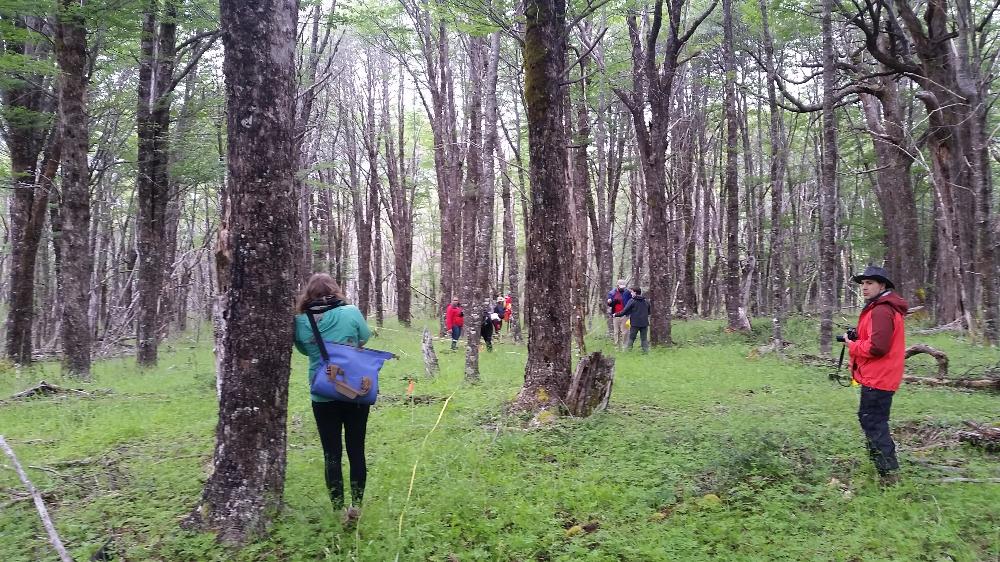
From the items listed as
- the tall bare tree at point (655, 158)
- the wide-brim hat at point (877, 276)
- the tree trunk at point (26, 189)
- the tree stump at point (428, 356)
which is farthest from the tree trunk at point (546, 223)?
the tree trunk at point (26, 189)

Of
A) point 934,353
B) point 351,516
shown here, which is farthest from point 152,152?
point 934,353

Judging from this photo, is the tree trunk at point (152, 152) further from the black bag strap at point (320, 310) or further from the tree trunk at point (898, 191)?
the tree trunk at point (898, 191)

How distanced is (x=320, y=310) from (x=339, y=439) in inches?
39.0

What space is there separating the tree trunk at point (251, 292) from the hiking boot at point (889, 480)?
15.7 feet

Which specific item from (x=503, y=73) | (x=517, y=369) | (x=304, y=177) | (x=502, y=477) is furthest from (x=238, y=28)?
(x=503, y=73)

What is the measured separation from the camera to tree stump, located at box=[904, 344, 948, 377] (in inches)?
320

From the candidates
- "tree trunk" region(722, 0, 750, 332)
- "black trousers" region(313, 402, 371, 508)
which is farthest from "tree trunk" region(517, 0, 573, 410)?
"tree trunk" region(722, 0, 750, 332)

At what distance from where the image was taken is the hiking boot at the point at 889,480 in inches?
188

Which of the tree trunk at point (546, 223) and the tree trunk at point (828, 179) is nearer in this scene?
the tree trunk at point (546, 223)

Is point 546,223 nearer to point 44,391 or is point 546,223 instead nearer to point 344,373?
point 344,373

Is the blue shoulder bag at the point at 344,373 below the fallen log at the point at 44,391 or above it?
above

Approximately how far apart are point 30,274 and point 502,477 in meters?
13.1

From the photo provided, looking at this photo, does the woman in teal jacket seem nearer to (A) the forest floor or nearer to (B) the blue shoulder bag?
(B) the blue shoulder bag

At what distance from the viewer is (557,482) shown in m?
5.21
